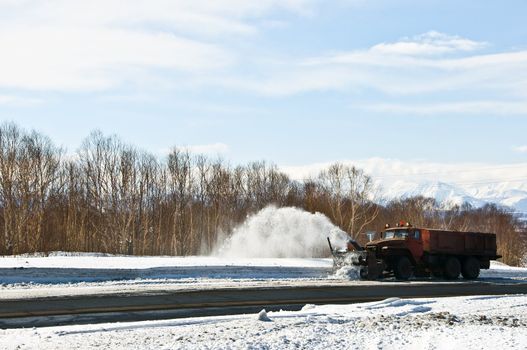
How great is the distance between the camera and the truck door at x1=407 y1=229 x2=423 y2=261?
26.1 meters

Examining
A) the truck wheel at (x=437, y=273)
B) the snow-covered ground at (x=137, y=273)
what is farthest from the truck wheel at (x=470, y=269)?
the snow-covered ground at (x=137, y=273)

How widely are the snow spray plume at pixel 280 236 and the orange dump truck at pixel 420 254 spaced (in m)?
4.50

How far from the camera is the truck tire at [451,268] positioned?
88.5ft

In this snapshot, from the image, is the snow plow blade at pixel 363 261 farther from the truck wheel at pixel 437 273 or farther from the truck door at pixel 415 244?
the truck wheel at pixel 437 273

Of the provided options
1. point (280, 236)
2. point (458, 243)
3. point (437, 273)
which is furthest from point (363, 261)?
point (280, 236)

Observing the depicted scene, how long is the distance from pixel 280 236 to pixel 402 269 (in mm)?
10360

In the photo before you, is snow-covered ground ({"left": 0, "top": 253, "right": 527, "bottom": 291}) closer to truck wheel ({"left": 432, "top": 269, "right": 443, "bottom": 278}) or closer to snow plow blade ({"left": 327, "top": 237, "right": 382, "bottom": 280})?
snow plow blade ({"left": 327, "top": 237, "right": 382, "bottom": 280})

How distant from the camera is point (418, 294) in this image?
19.2 metres

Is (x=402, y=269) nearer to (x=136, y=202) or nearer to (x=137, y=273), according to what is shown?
(x=137, y=273)

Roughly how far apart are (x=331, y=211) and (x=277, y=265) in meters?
46.7

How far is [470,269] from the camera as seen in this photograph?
2789 centimetres

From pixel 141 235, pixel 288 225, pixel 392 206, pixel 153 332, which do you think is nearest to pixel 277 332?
pixel 153 332

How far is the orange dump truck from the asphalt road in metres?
2.72

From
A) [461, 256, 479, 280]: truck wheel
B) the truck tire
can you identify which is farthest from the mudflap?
[461, 256, 479, 280]: truck wheel
